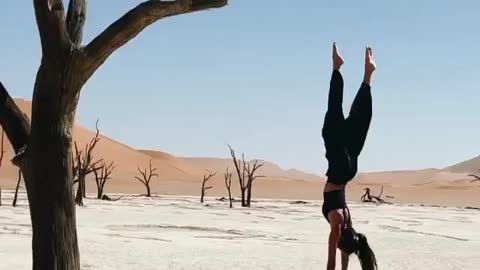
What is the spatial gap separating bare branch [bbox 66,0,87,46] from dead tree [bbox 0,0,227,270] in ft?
0.45

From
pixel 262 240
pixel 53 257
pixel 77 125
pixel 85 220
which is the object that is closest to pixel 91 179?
pixel 77 125

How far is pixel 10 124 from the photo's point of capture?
5652 mm

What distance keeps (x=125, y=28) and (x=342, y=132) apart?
1658 millimetres

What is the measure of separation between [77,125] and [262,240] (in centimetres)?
9435

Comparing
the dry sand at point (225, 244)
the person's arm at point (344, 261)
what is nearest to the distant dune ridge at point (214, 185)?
the dry sand at point (225, 244)

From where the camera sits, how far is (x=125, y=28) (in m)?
5.28

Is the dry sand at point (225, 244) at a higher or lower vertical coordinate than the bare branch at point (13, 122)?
lower

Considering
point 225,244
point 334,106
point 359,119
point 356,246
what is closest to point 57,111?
point 334,106

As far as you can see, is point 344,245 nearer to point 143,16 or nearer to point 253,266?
point 143,16

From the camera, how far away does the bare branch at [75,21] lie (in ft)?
18.2

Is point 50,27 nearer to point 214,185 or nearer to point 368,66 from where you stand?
point 368,66

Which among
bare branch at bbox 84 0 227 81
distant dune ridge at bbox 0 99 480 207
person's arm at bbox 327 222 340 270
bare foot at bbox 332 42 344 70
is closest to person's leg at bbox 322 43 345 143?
bare foot at bbox 332 42 344 70

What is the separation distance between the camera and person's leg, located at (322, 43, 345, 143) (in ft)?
17.7

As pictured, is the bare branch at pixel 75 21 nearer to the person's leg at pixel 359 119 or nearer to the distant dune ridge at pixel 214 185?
the person's leg at pixel 359 119
